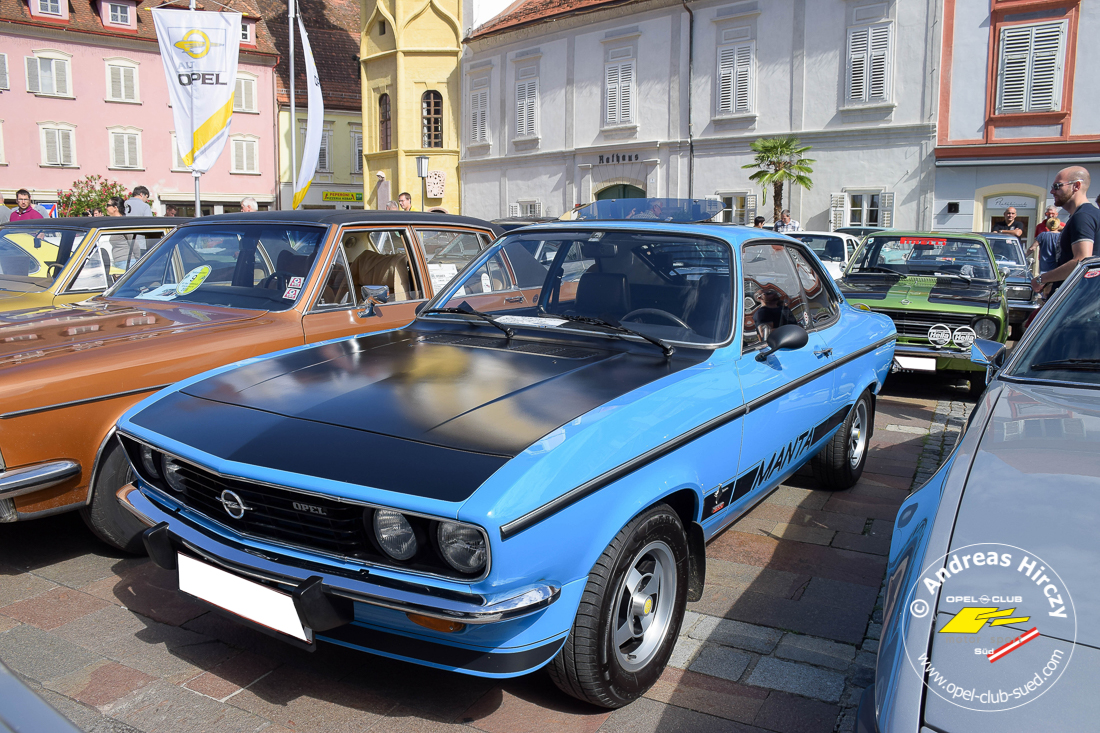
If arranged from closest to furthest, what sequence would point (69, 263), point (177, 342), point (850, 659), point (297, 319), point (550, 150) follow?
1. point (850, 659)
2. point (177, 342)
3. point (297, 319)
4. point (69, 263)
5. point (550, 150)

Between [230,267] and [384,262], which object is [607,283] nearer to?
[384,262]

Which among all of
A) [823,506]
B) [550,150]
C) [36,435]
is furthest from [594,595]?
[550,150]

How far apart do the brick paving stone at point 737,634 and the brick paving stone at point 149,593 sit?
2.00m

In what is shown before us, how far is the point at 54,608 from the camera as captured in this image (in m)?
3.43

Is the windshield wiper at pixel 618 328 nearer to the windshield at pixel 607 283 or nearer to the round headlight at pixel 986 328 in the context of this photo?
the windshield at pixel 607 283

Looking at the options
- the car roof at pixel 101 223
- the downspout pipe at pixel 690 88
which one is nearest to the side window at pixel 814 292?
the car roof at pixel 101 223

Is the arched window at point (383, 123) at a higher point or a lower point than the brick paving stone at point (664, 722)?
higher

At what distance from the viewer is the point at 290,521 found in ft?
8.09

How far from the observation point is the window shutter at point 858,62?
2081 centimetres

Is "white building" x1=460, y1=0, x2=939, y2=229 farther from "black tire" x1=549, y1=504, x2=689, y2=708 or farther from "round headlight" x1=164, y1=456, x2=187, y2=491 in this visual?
"round headlight" x1=164, y1=456, x2=187, y2=491

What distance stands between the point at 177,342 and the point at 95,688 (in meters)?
1.72

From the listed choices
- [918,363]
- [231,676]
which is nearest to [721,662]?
[231,676]

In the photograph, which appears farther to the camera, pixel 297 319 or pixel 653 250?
pixel 297 319

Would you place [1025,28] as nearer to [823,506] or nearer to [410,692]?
[823,506]
